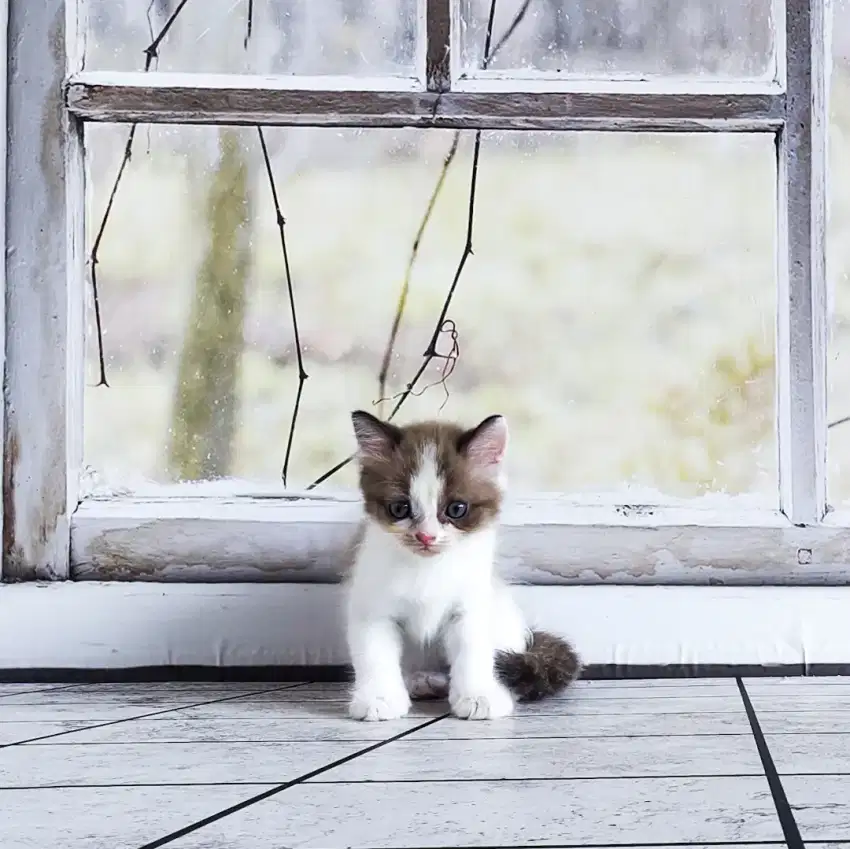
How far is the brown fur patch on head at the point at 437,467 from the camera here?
1432 millimetres

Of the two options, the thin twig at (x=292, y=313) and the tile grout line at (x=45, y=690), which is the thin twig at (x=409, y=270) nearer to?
the thin twig at (x=292, y=313)

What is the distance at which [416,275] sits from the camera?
185 centimetres

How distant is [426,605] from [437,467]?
0.61 feet

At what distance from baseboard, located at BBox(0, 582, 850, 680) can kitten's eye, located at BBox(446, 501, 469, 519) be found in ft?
1.12

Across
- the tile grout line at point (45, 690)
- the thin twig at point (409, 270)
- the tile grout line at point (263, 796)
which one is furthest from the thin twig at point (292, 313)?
the tile grout line at point (263, 796)

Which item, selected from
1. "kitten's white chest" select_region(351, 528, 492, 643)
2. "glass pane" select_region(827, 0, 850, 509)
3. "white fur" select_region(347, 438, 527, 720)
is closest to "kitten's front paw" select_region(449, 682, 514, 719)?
"white fur" select_region(347, 438, 527, 720)

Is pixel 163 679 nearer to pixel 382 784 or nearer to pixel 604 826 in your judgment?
pixel 382 784

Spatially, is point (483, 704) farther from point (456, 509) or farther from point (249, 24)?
point (249, 24)

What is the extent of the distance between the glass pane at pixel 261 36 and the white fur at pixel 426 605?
80 centimetres

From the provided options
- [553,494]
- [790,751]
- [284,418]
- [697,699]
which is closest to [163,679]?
[284,418]

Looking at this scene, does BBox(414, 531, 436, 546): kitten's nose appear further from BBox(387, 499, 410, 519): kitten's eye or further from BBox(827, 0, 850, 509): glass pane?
BBox(827, 0, 850, 509): glass pane

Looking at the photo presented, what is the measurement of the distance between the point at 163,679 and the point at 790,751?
1021 mm

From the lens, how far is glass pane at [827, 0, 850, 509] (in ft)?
5.93

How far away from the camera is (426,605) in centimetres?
142
